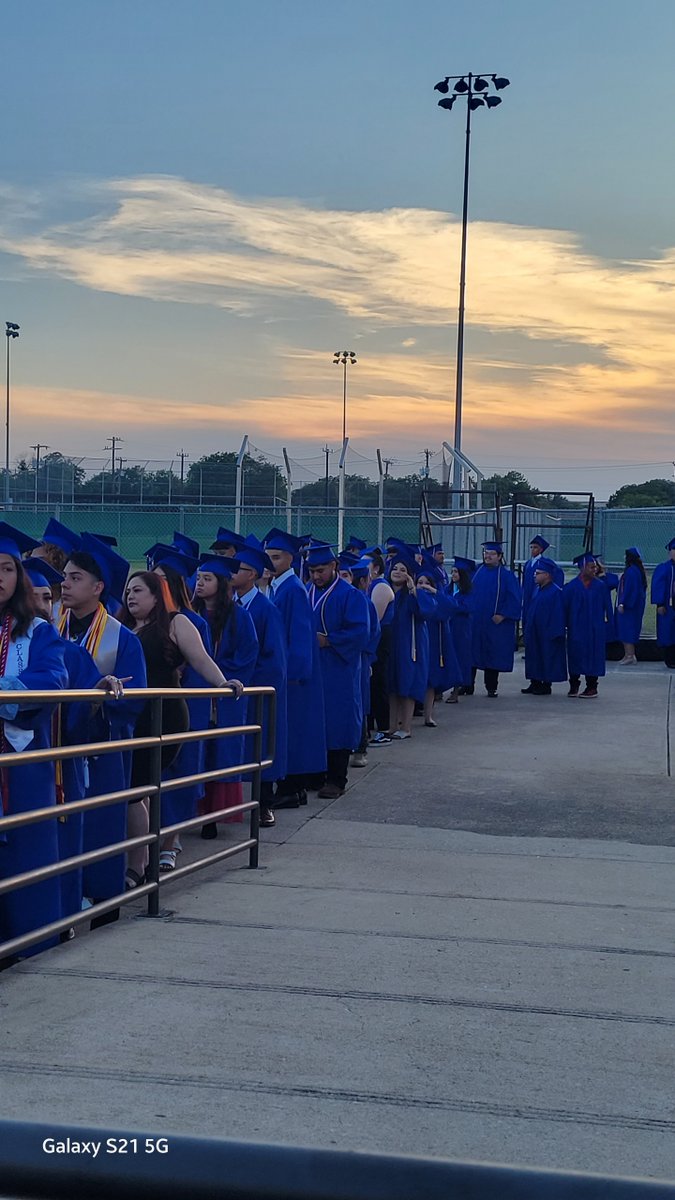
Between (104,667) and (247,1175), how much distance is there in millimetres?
4702

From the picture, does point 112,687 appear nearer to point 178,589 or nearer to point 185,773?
point 178,589

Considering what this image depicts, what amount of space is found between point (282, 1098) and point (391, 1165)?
222 cm

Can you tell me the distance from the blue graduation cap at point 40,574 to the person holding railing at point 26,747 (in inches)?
52.0

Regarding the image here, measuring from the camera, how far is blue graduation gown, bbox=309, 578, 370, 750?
9.68 meters

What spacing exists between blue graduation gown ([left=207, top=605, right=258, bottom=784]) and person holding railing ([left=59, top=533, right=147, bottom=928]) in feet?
7.26

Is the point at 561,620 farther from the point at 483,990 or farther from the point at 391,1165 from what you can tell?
the point at 391,1165

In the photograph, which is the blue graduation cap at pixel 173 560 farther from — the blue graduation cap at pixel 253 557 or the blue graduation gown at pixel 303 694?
the blue graduation gown at pixel 303 694

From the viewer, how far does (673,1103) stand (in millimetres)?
3176

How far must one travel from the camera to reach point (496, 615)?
635 inches

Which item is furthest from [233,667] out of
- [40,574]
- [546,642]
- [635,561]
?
[635,561]

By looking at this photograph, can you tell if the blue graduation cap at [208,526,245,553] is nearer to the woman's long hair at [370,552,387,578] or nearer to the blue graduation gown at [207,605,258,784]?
the blue graduation gown at [207,605,258,784]

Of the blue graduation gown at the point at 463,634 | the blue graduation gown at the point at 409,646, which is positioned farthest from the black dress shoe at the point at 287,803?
the blue graduation gown at the point at 463,634

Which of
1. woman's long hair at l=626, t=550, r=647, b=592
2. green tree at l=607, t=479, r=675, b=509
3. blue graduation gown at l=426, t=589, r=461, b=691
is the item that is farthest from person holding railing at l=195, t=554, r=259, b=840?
green tree at l=607, t=479, r=675, b=509

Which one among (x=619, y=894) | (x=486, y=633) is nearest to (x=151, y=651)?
(x=619, y=894)
